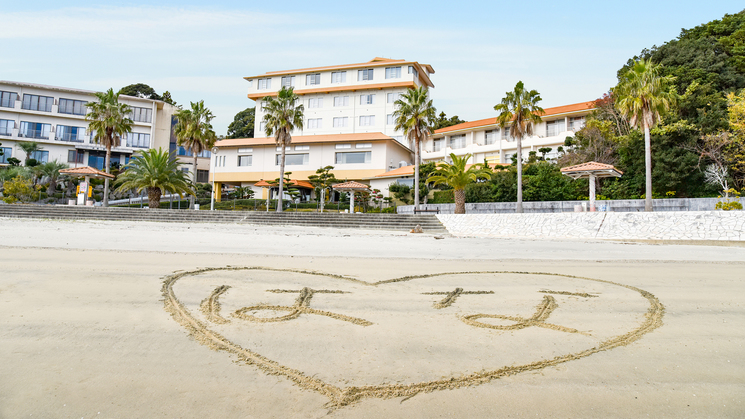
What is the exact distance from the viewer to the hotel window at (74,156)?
196ft

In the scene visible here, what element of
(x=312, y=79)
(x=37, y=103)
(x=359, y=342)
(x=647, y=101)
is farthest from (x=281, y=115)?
(x=37, y=103)

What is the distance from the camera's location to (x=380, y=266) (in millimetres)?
9750

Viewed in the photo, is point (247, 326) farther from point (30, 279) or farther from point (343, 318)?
point (30, 279)

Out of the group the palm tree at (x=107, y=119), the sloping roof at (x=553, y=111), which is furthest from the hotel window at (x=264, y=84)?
the sloping roof at (x=553, y=111)

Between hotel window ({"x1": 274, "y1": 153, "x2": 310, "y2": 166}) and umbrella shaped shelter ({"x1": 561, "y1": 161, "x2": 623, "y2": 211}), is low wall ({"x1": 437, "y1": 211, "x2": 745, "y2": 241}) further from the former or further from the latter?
hotel window ({"x1": 274, "y1": 153, "x2": 310, "y2": 166})

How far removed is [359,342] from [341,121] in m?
56.3

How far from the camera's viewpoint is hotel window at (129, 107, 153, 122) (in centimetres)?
6138

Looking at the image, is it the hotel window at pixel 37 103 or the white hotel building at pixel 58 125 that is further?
the hotel window at pixel 37 103

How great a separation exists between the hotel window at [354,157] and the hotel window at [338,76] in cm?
1393

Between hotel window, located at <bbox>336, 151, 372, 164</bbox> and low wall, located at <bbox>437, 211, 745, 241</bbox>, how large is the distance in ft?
87.3

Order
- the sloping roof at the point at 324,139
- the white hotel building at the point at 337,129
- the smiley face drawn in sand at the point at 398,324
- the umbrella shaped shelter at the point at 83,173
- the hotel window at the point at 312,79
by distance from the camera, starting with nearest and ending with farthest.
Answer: the smiley face drawn in sand at the point at 398,324
the umbrella shaped shelter at the point at 83,173
the sloping roof at the point at 324,139
the white hotel building at the point at 337,129
the hotel window at the point at 312,79

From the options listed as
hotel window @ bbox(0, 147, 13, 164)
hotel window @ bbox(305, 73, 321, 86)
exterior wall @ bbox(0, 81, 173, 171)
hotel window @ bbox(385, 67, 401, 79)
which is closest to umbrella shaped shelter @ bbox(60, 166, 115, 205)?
exterior wall @ bbox(0, 81, 173, 171)

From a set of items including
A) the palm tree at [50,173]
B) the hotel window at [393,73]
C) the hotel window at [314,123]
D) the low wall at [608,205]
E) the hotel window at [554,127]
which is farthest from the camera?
the hotel window at [314,123]

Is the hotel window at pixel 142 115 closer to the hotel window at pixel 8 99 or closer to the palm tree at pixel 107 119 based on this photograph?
the hotel window at pixel 8 99
